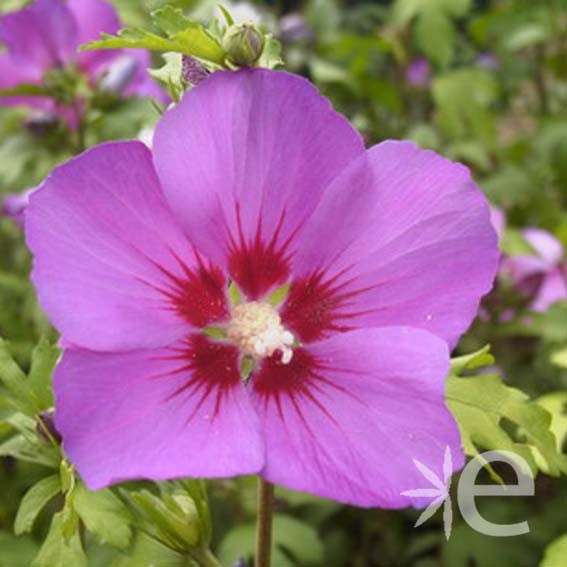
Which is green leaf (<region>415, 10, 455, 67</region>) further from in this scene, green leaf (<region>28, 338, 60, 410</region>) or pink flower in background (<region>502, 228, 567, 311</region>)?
green leaf (<region>28, 338, 60, 410</region>)

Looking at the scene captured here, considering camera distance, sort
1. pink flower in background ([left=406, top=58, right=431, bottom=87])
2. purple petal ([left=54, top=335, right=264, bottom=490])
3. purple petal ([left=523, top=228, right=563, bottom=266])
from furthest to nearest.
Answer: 1. pink flower in background ([left=406, top=58, right=431, bottom=87])
2. purple petal ([left=523, top=228, right=563, bottom=266])
3. purple petal ([left=54, top=335, right=264, bottom=490])

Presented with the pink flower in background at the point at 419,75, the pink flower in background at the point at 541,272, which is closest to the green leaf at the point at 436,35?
the pink flower in background at the point at 419,75

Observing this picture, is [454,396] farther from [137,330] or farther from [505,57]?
[505,57]

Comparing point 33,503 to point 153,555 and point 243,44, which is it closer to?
point 153,555

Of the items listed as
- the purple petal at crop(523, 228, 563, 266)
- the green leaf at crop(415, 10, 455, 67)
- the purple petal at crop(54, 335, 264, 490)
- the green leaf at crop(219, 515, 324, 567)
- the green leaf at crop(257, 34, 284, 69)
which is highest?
the green leaf at crop(257, 34, 284, 69)

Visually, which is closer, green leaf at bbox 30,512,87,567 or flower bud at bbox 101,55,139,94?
green leaf at bbox 30,512,87,567

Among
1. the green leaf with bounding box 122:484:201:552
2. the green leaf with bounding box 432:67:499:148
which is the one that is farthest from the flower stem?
the green leaf with bounding box 432:67:499:148

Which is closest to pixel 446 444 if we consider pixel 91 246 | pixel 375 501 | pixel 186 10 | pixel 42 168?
pixel 375 501

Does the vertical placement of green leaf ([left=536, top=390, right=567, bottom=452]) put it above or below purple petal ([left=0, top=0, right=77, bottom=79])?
below
